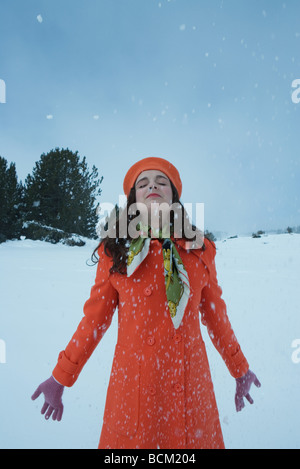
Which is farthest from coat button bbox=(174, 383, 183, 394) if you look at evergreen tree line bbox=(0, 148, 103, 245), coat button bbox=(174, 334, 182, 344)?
evergreen tree line bbox=(0, 148, 103, 245)

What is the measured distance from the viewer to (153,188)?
1.47 m

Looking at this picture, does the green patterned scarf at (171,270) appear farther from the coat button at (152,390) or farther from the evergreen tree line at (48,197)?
the evergreen tree line at (48,197)

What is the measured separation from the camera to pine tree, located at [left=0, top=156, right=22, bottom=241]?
19.7m

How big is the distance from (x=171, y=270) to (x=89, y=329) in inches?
18.8

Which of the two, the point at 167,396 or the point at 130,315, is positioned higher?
the point at 130,315

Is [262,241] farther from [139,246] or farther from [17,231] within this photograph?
[17,231]

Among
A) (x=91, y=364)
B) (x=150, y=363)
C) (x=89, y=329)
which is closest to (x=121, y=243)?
(x=89, y=329)

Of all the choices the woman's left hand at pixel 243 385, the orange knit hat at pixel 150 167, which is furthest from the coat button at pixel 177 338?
the orange knit hat at pixel 150 167

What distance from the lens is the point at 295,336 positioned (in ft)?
11.4

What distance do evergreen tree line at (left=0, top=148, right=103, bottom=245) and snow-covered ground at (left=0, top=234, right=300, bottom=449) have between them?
15115 mm

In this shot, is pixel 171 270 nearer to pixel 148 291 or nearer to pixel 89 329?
pixel 148 291

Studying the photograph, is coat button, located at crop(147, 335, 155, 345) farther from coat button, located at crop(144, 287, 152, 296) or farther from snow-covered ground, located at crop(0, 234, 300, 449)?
snow-covered ground, located at crop(0, 234, 300, 449)
